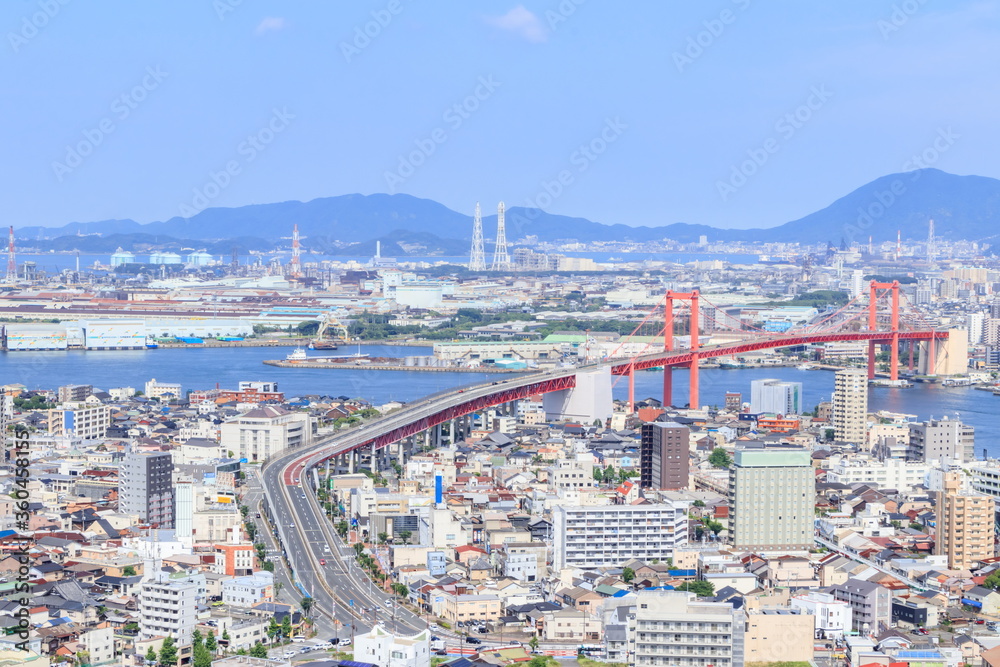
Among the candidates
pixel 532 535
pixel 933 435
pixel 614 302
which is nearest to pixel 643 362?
pixel 933 435

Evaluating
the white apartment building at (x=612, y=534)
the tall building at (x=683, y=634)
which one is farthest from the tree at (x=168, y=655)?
the white apartment building at (x=612, y=534)

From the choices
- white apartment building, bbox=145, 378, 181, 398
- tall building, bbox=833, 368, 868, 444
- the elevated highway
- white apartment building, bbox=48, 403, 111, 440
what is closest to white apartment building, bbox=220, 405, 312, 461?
the elevated highway

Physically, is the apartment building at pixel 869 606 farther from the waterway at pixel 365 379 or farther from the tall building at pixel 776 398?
the tall building at pixel 776 398

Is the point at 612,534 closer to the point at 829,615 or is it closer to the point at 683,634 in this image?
the point at 829,615

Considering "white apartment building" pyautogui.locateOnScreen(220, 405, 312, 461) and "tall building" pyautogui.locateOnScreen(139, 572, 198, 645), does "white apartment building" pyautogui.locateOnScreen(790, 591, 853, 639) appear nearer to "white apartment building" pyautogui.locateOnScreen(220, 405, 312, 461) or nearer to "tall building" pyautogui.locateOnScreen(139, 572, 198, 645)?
"tall building" pyautogui.locateOnScreen(139, 572, 198, 645)

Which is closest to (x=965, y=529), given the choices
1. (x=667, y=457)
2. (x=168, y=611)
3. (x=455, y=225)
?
(x=667, y=457)
